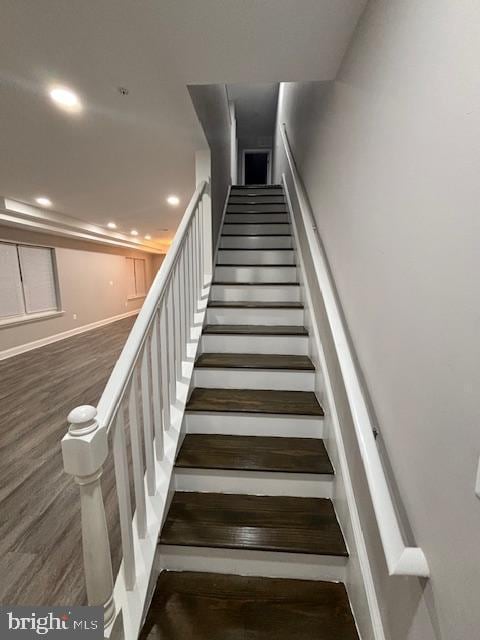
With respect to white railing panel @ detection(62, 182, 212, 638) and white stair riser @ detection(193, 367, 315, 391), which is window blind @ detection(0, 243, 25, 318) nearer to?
white railing panel @ detection(62, 182, 212, 638)

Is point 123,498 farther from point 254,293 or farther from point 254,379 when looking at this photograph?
point 254,293

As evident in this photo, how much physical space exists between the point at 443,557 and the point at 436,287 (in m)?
0.58

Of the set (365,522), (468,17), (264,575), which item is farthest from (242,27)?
(264,575)

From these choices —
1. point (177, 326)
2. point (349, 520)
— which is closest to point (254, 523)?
point (349, 520)

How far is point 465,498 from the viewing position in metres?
0.53

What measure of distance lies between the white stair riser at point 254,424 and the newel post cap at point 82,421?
88 centimetres

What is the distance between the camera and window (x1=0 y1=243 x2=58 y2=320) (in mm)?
4488

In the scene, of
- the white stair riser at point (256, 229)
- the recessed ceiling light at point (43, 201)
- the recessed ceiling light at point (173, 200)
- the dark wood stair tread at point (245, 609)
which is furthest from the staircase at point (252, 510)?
the recessed ceiling light at point (43, 201)

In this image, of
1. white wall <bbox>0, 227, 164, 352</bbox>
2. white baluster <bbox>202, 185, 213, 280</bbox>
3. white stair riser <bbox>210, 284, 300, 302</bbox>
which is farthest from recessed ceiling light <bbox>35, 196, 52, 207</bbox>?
white stair riser <bbox>210, 284, 300, 302</bbox>

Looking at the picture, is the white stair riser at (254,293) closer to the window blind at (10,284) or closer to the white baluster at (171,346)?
the white baluster at (171,346)

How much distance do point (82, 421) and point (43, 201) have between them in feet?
15.1

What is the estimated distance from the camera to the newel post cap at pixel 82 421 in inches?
25.5

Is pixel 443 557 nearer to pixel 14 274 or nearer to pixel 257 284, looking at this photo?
pixel 257 284

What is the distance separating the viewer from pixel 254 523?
45.6 inches
